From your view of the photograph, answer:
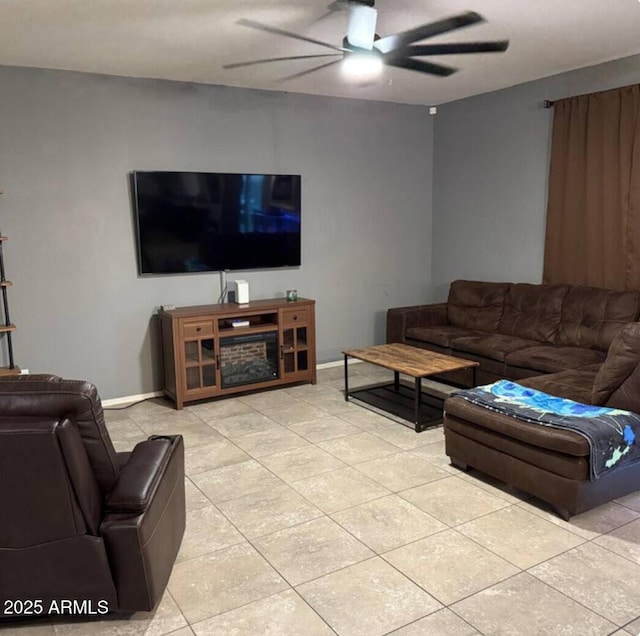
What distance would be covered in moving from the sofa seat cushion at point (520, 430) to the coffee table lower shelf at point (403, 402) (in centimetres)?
75

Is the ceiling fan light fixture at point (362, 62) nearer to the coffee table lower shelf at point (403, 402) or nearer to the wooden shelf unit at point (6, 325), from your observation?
the coffee table lower shelf at point (403, 402)

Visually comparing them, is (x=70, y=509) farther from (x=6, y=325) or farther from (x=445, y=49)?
(x=445, y=49)

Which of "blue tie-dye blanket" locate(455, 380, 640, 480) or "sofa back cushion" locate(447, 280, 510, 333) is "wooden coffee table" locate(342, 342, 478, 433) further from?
"sofa back cushion" locate(447, 280, 510, 333)

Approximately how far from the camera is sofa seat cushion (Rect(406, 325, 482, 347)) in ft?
16.9

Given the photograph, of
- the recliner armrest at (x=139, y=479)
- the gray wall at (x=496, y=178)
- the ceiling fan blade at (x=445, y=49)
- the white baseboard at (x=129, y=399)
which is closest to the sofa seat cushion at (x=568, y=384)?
the gray wall at (x=496, y=178)

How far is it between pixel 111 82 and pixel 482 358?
12.1 feet

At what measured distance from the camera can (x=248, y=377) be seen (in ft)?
16.5

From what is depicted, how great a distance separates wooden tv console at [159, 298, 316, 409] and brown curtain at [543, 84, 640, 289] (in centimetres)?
227

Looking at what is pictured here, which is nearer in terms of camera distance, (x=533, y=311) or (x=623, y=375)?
(x=623, y=375)

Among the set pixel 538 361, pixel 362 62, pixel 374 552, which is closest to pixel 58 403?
pixel 374 552

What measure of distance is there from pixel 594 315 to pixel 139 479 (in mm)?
3775

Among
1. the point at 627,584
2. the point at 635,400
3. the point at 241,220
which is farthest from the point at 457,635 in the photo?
the point at 241,220

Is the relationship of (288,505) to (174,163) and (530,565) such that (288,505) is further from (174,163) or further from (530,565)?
(174,163)

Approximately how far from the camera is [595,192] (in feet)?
15.5
